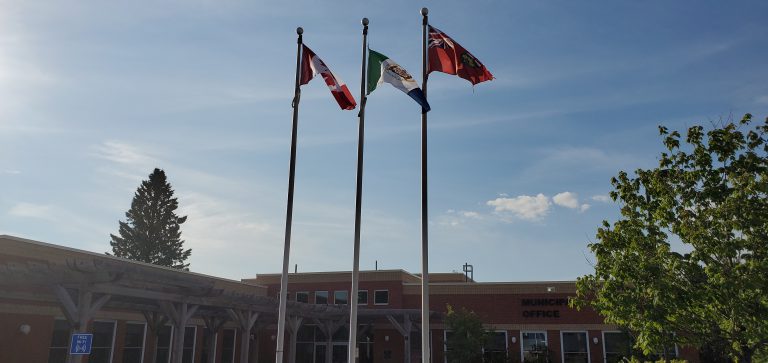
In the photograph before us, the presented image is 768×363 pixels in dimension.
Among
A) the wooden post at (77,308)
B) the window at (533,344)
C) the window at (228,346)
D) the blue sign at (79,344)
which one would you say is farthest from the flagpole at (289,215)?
the window at (533,344)

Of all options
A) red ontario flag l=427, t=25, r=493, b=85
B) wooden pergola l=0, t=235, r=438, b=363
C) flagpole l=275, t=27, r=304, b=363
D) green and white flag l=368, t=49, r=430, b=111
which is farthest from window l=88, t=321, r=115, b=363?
red ontario flag l=427, t=25, r=493, b=85

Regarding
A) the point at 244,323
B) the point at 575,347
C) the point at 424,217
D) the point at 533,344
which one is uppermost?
the point at 424,217

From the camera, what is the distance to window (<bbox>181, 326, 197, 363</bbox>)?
3847 centimetres

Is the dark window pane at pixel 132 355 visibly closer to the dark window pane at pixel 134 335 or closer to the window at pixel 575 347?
the dark window pane at pixel 134 335

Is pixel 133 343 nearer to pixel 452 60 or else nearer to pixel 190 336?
pixel 190 336

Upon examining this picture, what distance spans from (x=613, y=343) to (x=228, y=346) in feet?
84.9

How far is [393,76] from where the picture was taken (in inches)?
641

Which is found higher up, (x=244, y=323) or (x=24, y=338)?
(x=244, y=323)

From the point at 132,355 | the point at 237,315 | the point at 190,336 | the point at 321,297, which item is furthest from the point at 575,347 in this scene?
the point at 132,355

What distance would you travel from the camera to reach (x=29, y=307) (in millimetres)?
27906

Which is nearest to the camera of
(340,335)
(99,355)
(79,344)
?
(79,344)

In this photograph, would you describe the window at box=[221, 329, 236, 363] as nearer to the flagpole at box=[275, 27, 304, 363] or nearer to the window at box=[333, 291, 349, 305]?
the window at box=[333, 291, 349, 305]

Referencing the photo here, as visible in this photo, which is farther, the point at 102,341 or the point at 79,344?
the point at 102,341

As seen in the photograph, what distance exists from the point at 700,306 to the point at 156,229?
6738cm
